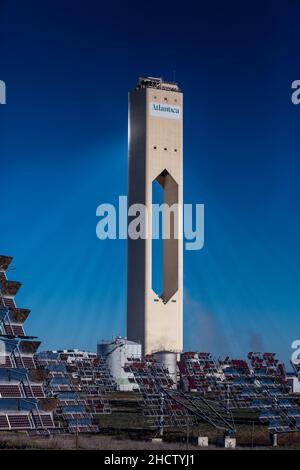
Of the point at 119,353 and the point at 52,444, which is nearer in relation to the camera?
the point at 52,444

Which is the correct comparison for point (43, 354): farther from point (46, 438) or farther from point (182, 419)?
point (46, 438)

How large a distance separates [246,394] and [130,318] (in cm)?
4914

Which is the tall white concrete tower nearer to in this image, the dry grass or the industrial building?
the industrial building

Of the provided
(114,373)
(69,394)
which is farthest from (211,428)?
(114,373)

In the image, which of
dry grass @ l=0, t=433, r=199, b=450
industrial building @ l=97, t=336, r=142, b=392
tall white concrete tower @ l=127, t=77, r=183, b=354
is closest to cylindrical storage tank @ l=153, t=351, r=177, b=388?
industrial building @ l=97, t=336, r=142, b=392

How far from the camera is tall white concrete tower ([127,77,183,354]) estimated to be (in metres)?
96.6

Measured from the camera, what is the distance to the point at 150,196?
318 feet

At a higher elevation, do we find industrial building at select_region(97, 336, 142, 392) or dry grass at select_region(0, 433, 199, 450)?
industrial building at select_region(97, 336, 142, 392)

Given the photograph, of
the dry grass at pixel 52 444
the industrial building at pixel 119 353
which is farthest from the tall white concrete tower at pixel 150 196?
the dry grass at pixel 52 444

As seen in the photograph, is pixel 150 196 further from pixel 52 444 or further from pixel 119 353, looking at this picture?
pixel 52 444

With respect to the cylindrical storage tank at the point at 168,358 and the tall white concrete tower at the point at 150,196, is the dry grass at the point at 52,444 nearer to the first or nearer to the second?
the cylindrical storage tank at the point at 168,358

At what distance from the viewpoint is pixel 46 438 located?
2662 cm

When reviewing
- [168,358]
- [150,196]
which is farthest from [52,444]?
[150,196]

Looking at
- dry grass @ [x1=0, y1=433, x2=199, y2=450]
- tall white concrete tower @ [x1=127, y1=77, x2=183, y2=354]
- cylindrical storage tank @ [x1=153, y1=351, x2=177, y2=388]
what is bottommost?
dry grass @ [x1=0, y1=433, x2=199, y2=450]
